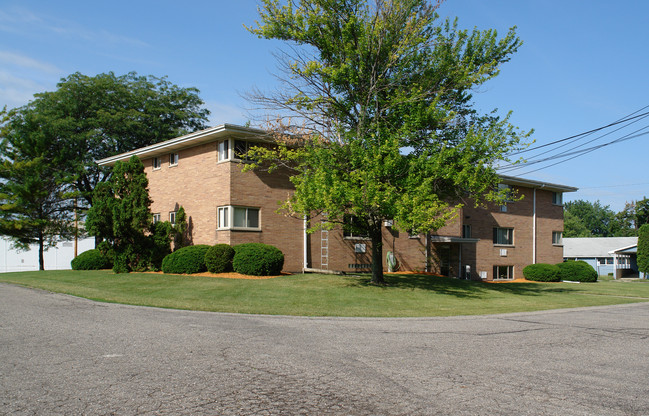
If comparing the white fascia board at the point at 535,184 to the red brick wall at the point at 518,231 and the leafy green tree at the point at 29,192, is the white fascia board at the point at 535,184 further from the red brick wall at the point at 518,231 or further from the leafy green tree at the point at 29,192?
the leafy green tree at the point at 29,192

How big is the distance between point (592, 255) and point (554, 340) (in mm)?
56402

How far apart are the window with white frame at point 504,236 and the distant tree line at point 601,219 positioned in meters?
52.1

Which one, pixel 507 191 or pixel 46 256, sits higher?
pixel 507 191

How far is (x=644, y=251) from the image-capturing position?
47.2m

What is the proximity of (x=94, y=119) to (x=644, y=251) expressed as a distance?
46411 mm

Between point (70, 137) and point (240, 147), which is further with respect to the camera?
point (70, 137)

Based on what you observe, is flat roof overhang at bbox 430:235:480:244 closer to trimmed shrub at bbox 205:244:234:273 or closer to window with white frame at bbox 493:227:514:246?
window with white frame at bbox 493:227:514:246

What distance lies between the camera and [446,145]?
19.5m

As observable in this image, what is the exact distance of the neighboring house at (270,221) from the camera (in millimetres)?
23953

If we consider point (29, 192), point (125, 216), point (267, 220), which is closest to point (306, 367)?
point (267, 220)

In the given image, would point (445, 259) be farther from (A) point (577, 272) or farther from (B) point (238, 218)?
(B) point (238, 218)

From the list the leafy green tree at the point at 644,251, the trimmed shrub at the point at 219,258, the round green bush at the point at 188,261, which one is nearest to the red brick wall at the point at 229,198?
the trimmed shrub at the point at 219,258

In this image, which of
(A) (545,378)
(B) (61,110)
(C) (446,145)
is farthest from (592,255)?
(A) (545,378)

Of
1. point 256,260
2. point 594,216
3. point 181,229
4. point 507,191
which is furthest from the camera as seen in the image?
point 594,216
